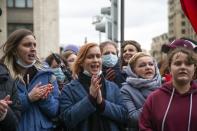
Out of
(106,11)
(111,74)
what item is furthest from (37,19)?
(111,74)

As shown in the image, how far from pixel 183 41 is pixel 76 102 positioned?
1.25 metres

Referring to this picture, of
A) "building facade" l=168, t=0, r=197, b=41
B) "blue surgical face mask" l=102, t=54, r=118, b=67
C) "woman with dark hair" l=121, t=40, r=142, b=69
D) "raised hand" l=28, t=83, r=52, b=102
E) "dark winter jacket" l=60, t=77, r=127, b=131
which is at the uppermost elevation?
"building facade" l=168, t=0, r=197, b=41

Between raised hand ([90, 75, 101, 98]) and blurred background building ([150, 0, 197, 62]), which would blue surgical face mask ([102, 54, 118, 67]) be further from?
blurred background building ([150, 0, 197, 62])

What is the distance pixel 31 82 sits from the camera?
5727 millimetres

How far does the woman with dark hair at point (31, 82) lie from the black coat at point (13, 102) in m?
0.49

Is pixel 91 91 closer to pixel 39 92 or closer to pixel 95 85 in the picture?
pixel 95 85

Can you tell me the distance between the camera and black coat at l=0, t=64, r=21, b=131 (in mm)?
4680

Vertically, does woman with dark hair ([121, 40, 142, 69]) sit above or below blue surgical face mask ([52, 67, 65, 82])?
above

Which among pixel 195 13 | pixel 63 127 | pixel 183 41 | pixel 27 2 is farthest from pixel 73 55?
pixel 27 2

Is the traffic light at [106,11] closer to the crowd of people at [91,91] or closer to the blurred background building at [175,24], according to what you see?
the crowd of people at [91,91]

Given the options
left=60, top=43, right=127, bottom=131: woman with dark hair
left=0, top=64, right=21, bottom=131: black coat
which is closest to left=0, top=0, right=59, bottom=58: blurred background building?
left=60, top=43, right=127, bottom=131: woman with dark hair

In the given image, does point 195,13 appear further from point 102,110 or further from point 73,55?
point 73,55

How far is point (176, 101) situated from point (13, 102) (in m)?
1.46

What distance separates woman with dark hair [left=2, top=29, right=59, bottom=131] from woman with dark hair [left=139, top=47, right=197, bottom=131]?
108cm
